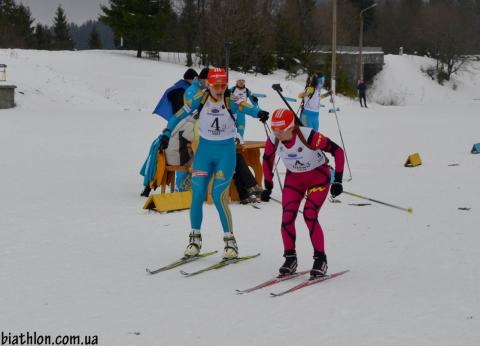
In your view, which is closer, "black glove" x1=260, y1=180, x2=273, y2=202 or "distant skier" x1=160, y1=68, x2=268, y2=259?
"black glove" x1=260, y1=180, x2=273, y2=202

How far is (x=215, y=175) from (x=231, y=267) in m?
1.02

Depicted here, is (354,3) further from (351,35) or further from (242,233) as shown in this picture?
(242,233)

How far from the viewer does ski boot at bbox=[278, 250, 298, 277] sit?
252 inches

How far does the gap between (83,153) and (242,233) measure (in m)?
9.42

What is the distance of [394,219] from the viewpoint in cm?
952

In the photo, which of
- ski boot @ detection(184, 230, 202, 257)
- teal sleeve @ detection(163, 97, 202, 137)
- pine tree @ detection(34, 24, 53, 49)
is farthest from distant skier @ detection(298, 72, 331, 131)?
pine tree @ detection(34, 24, 53, 49)

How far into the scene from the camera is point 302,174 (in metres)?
6.47

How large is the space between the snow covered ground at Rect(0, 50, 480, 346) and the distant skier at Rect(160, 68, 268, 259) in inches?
14.5

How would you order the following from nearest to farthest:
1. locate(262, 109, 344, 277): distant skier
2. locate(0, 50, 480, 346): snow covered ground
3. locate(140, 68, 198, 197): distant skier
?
locate(0, 50, 480, 346): snow covered ground, locate(262, 109, 344, 277): distant skier, locate(140, 68, 198, 197): distant skier

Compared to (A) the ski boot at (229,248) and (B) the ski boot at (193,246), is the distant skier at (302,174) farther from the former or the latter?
(B) the ski boot at (193,246)

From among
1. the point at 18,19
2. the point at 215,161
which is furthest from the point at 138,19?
the point at 215,161

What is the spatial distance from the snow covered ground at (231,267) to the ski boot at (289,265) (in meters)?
0.14

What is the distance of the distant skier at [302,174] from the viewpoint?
624 cm

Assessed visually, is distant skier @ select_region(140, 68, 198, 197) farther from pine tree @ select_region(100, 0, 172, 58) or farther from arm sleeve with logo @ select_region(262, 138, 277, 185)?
pine tree @ select_region(100, 0, 172, 58)
